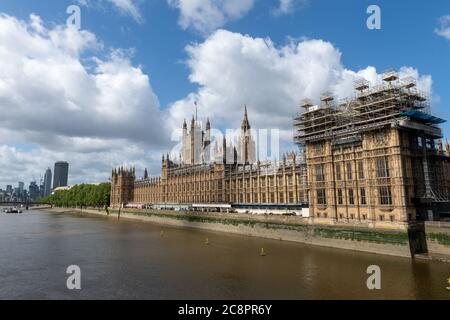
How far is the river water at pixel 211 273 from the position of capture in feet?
102

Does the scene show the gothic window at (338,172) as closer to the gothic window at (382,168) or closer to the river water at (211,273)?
the gothic window at (382,168)

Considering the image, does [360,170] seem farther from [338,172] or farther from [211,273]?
[211,273]

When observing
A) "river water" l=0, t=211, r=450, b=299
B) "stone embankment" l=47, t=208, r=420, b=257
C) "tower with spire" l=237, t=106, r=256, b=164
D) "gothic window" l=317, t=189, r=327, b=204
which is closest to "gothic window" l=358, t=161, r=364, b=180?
"gothic window" l=317, t=189, r=327, b=204

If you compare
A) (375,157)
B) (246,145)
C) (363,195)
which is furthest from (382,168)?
(246,145)

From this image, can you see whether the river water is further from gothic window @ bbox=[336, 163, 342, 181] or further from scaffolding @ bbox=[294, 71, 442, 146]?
scaffolding @ bbox=[294, 71, 442, 146]

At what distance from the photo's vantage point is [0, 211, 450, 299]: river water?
31078 millimetres

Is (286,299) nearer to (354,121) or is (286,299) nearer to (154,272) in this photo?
(154,272)

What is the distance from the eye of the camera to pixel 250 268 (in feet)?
135

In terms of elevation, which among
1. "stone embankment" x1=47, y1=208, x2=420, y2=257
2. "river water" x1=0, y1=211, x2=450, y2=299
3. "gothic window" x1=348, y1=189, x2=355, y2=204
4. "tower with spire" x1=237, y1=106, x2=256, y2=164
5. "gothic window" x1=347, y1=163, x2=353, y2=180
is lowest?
"river water" x1=0, y1=211, x2=450, y2=299

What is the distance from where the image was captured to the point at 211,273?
127 feet

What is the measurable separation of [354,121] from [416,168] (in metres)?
12.8

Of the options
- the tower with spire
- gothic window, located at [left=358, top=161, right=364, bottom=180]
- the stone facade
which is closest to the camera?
gothic window, located at [left=358, top=161, right=364, bottom=180]

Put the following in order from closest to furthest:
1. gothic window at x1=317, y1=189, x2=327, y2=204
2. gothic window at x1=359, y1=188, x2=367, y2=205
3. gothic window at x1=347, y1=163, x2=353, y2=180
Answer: gothic window at x1=359, y1=188, x2=367, y2=205 → gothic window at x1=347, y1=163, x2=353, y2=180 → gothic window at x1=317, y1=189, x2=327, y2=204
